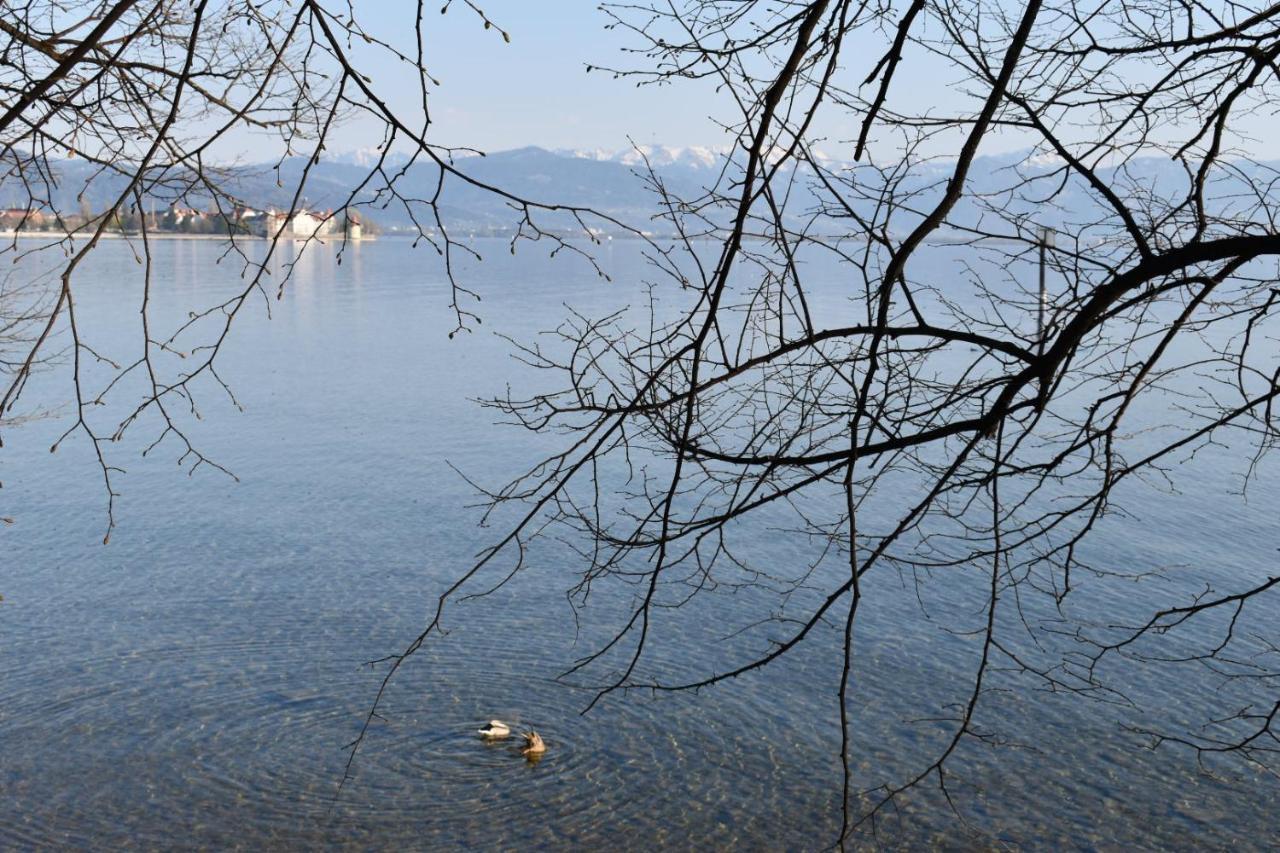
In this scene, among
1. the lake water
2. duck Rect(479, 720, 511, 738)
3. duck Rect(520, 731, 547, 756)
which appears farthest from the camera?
duck Rect(479, 720, 511, 738)

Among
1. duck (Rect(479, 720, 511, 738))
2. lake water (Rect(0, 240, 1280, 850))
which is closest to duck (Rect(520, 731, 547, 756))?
lake water (Rect(0, 240, 1280, 850))

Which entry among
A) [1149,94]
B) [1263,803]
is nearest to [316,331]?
[1263,803]

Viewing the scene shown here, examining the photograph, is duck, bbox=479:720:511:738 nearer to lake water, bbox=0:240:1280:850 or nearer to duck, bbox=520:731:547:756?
lake water, bbox=0:240:1280:850

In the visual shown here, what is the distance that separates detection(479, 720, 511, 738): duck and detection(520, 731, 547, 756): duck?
217 mm

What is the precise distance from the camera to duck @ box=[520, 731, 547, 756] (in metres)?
10.4

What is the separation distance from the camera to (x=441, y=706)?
37.4ft

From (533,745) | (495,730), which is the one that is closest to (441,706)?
(495,730)

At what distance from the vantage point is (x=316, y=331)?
40.5 metres

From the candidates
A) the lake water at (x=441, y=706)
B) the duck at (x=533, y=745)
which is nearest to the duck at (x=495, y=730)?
the lake water at (x=441, y=706)

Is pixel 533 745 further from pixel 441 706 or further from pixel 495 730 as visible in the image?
pixel 441 706

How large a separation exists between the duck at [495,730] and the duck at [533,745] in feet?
0.71

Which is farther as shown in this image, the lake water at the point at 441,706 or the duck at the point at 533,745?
the duck at the point at 533,745

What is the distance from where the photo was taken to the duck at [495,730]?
1059 cm

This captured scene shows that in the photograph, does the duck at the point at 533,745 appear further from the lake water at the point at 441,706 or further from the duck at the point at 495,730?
the duck at the point at 495,730
